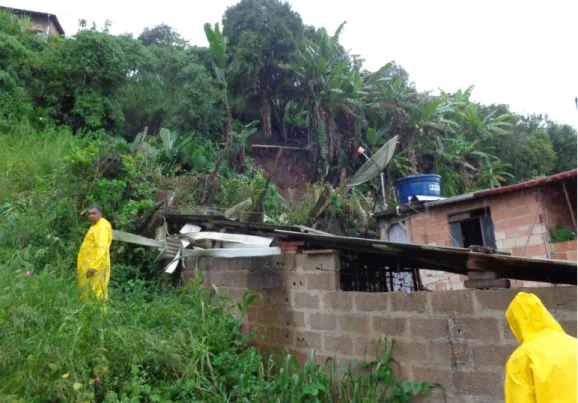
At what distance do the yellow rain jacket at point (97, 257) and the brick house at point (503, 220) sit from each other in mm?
5971

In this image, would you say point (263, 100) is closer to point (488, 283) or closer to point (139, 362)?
point (139, 362)

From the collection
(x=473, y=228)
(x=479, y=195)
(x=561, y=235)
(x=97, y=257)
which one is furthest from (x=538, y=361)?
(x=473, y=228)

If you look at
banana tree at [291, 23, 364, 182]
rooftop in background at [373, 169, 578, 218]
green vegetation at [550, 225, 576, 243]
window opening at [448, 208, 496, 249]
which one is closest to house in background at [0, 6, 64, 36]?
banana tree at [291, 23, 364, 182]

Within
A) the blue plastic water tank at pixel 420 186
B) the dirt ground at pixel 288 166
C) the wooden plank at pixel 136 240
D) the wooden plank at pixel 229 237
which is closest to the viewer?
the wooden plank at pixel 229 237

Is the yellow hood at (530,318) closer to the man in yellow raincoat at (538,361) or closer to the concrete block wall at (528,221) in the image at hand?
the man in yellow raincoat at (538,361)

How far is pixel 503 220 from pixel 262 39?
34.0ft

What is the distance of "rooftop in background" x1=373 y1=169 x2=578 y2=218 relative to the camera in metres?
7.13

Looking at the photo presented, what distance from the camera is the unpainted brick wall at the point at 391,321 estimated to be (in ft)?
10.2

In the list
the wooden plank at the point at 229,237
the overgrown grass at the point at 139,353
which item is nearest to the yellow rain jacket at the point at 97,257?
the overgrown grass at the point at 139,353

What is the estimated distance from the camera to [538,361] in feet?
6.59

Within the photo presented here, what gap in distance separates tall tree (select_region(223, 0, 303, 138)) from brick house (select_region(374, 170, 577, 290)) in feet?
26.3

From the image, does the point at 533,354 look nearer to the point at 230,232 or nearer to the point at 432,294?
the point at 432,294

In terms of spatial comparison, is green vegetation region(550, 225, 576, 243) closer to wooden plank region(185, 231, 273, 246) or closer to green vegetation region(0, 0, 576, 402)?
green vegetation region(0, 0, 576, 402)

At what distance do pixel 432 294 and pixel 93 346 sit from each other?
8.46ft
